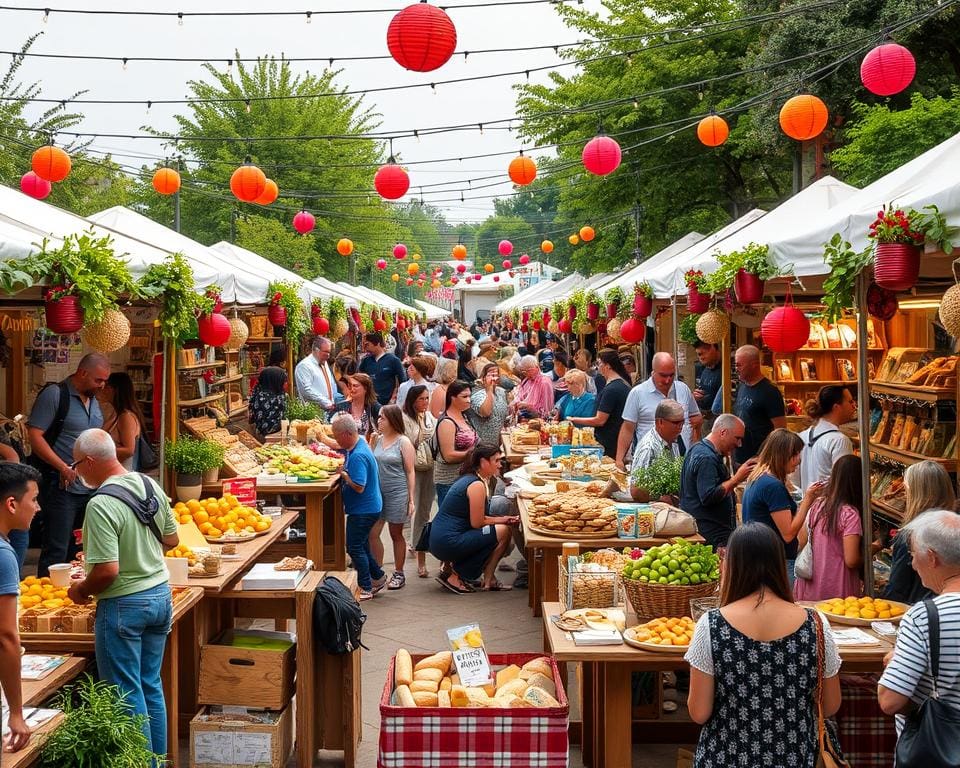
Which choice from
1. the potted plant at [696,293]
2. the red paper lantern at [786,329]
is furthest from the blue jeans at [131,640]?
→ the potted plant at [696,293]

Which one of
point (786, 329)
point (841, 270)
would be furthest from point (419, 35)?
point (841, 270)

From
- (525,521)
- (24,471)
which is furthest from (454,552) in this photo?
(24,471)

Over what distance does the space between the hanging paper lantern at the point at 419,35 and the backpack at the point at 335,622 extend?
4020 millimetres

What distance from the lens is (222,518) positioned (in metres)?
7.29

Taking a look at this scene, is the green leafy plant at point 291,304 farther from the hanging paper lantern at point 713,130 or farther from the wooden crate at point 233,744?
the wooden crate at point 233,744

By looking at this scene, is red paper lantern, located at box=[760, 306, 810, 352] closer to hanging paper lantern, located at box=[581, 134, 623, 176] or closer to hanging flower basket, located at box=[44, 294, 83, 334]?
A: hanging paper lantern, located at box=[581, 134, 623, 176]

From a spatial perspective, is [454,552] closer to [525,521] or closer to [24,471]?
[525,521]

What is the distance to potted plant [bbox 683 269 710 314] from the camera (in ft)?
32.9

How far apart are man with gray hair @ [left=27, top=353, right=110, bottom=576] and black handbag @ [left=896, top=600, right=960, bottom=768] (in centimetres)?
607

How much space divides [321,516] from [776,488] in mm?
4753

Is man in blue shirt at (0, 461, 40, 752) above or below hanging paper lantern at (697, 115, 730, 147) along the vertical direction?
below

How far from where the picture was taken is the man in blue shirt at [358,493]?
29.8ft

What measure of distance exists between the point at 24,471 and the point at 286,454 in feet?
22.0

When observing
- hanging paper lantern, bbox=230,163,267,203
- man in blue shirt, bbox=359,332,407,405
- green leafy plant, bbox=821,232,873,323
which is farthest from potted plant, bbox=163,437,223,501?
man in blue shirt, bbox=359,332,407,405
